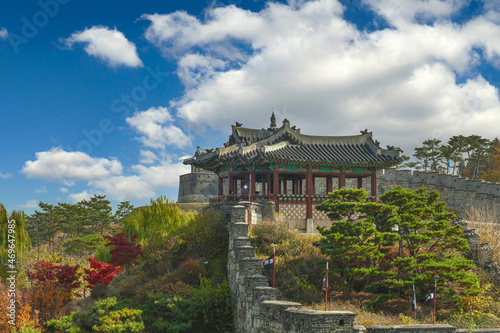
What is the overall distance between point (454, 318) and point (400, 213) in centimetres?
490

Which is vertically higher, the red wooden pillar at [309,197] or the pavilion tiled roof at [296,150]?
the pavilion tiled roof at [296,150]

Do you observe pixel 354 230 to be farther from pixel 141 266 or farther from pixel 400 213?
pixel 141 266

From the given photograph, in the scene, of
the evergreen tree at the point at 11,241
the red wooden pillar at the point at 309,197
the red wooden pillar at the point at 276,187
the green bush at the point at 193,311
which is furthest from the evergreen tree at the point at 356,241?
the evergreen tree at the point at 11,241

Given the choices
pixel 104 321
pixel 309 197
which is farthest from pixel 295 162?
pixel 104 321

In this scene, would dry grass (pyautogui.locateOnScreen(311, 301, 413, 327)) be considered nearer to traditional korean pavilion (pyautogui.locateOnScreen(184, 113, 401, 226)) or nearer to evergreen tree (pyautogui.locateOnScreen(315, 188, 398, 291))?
evergreen tree (pyautogui.locateOnScreen(315, 188, 398, 291))

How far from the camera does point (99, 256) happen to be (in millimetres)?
34562

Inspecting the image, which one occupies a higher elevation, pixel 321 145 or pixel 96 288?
pixel 321 145

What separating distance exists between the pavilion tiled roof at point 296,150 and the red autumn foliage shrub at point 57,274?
38.0ft

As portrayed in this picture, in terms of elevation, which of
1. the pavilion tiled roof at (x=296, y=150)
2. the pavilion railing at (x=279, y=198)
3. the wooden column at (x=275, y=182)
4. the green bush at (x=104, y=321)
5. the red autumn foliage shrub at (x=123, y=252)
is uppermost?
the pavilion tiled roof at (x=296, y=150)

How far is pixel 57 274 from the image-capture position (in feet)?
66.4

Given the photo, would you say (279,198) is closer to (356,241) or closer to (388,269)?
(388,269)

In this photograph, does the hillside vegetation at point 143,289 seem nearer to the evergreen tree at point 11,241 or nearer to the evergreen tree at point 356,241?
the evergreen tree at point 11,241

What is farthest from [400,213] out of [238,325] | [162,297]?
[162,297]

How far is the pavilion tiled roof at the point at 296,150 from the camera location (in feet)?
91.8
